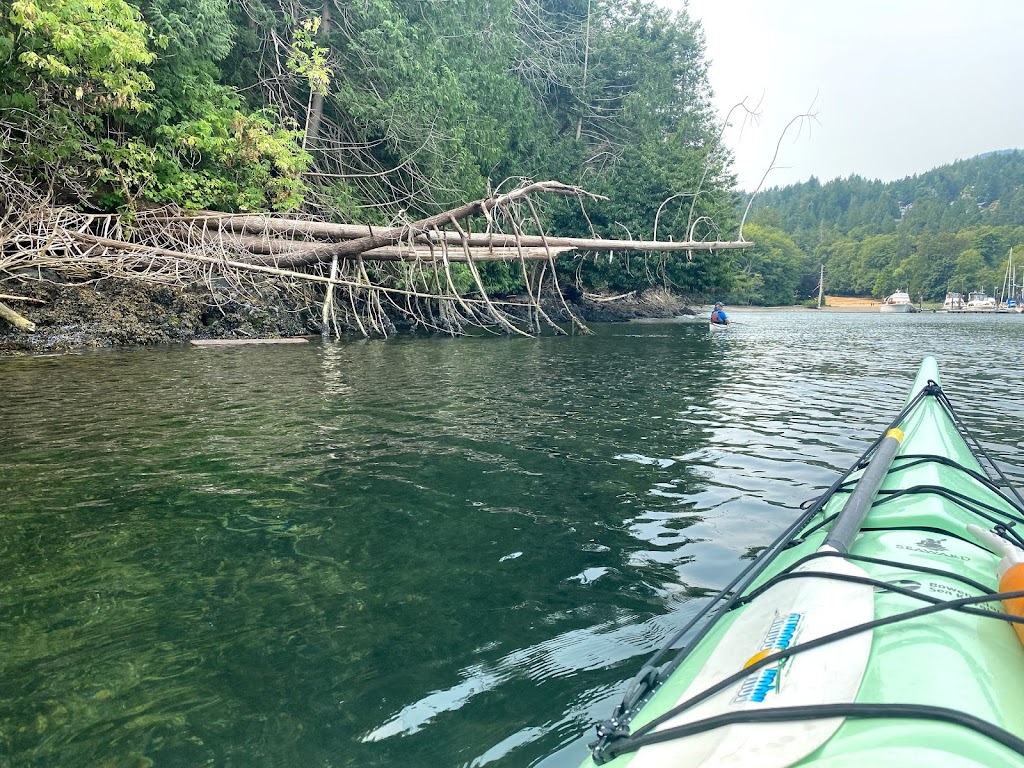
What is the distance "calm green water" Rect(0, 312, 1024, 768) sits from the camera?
2230mm

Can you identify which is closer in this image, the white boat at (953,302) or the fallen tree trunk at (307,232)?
the fallen tree trunk at (307,232)

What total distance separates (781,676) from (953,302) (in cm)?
10373

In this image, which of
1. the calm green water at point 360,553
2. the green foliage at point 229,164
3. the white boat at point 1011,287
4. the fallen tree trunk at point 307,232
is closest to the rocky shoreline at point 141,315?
the fallen tree trunk at point 307,232

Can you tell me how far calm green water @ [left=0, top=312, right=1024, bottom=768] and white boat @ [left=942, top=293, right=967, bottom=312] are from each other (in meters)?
92.5

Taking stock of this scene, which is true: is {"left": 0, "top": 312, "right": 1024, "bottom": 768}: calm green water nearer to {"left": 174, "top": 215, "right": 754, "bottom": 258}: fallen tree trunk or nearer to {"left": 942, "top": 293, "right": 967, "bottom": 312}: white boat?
{"left": 174, "top": 215, "right": 754, "bottom": 258}: fallen tree trunk

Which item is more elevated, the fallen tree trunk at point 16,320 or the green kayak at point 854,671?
the fallen tree trunk at point 16,320

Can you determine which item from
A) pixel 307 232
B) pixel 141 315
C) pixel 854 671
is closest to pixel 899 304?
pixel 307 232

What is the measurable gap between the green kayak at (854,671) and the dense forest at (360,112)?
1190cm

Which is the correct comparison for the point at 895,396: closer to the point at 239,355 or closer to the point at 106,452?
the point at 106,452

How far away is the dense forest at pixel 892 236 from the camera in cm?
9206

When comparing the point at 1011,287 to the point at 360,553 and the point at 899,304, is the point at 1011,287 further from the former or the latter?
the point at 360,553

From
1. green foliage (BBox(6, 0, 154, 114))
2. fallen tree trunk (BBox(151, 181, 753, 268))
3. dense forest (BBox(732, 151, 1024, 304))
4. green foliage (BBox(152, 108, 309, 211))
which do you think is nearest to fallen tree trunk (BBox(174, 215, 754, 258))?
fallen tree trunk (BBox(151, 181, 753, 268))

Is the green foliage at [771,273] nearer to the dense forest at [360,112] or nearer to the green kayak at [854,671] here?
the dense forest at [360,112]

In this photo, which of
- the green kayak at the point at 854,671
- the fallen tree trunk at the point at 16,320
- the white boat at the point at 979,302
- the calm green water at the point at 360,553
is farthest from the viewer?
the white boat at the point at 979,302
